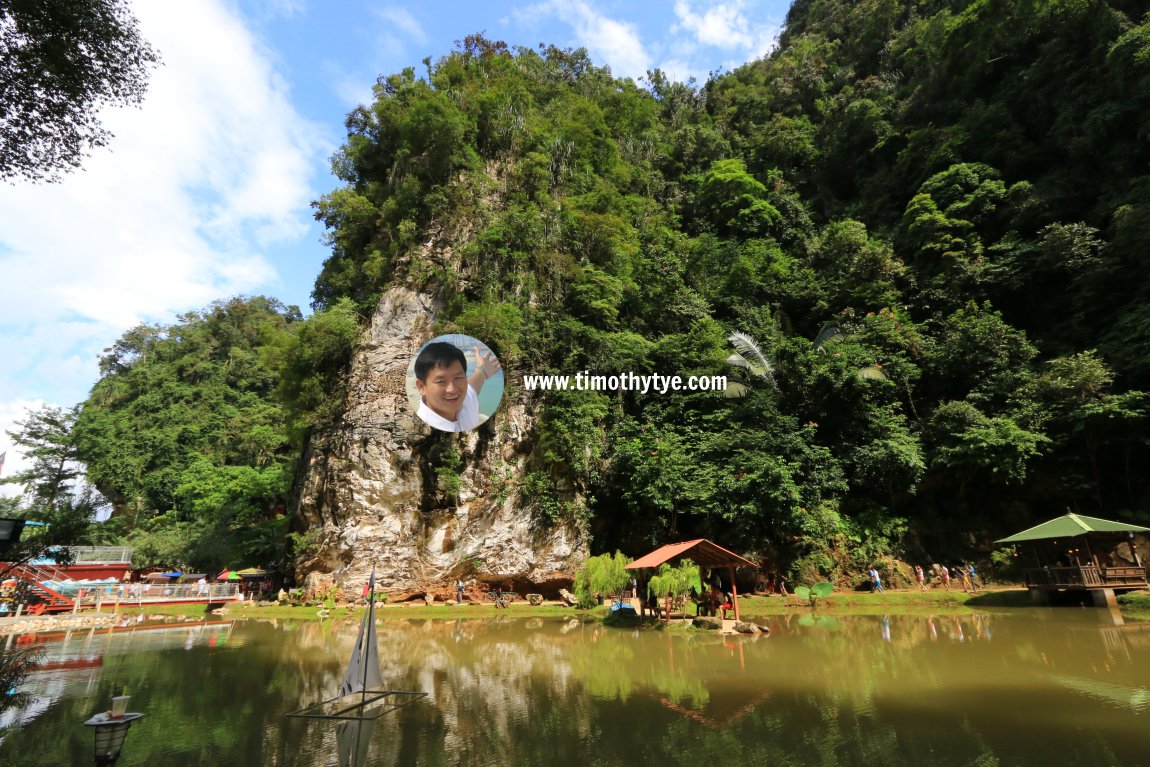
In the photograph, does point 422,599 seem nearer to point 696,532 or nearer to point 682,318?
point 696,532

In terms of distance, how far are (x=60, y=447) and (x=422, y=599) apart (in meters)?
31.5

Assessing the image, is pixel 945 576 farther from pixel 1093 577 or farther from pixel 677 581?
pixel 677 581

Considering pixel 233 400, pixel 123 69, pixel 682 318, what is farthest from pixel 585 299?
pixel 233 400

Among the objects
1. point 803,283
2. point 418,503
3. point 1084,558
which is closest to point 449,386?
point 418,503

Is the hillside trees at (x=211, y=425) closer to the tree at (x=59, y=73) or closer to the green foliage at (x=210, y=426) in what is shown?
the green foliage at (x=210, y=426)

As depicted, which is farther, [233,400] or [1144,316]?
[233,400]

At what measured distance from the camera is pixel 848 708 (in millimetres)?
6434

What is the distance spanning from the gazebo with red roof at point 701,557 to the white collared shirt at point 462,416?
8123 mm

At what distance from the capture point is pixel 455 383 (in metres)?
20.0

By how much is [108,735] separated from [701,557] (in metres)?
12.6

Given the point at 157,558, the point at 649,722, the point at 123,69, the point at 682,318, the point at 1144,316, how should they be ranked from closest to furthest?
the point at 649,722 → the point at 123,69 → the point at 1144,316 → the point at 682,318 → the point at 157,558

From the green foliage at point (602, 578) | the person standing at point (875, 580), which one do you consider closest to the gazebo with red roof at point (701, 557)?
the green foliage at point (602, 578)

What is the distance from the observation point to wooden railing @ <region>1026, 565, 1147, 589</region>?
45.6 ft

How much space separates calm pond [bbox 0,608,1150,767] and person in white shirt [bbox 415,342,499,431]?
8.58 m
